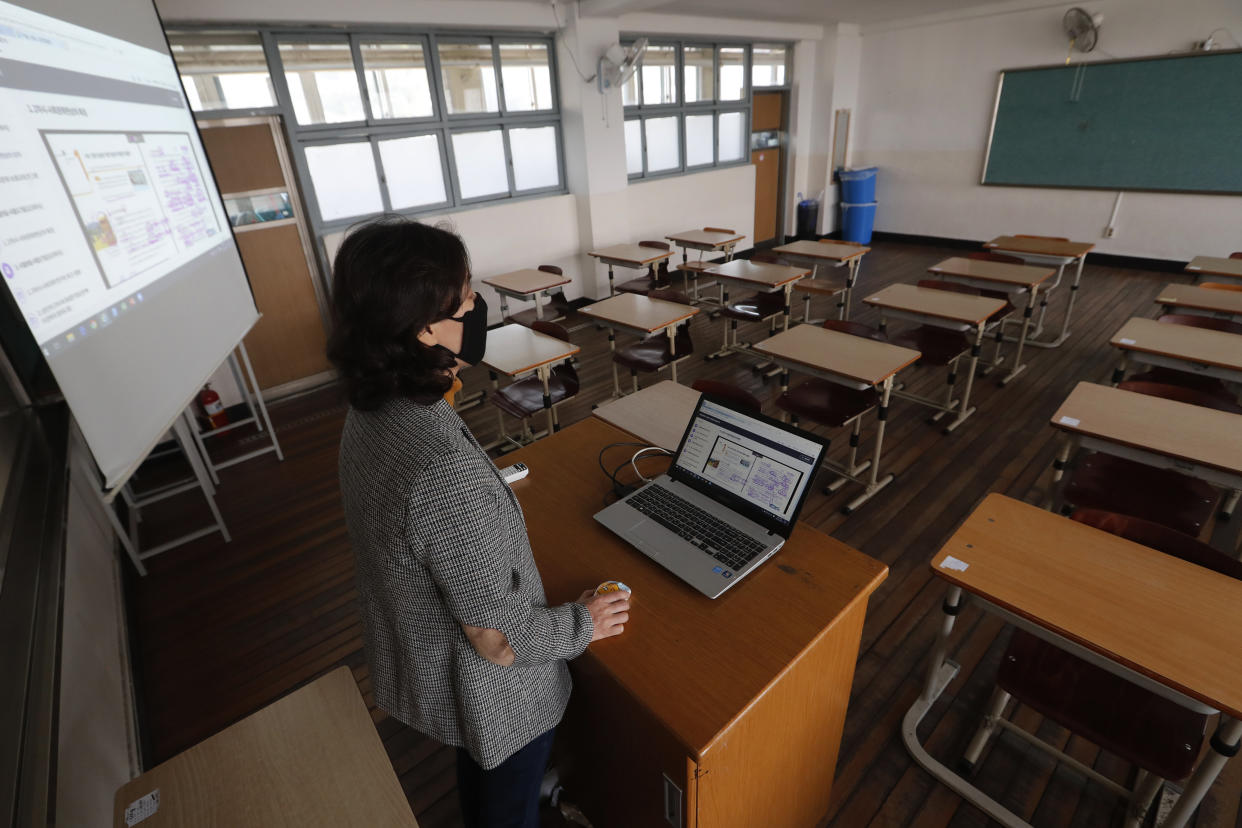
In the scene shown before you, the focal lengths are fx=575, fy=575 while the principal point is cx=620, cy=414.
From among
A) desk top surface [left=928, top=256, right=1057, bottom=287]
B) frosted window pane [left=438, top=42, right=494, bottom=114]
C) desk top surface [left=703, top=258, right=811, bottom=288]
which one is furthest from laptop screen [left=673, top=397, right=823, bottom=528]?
frosted window pane [left=438, top=42, right=494, bottom=114]

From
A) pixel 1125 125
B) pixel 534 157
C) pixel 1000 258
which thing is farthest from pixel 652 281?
pixel 1125 125

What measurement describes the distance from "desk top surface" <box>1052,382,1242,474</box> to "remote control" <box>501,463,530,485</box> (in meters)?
2.05

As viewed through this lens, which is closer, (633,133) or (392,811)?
(392,811)

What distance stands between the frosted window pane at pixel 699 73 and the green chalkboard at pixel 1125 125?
373 cm

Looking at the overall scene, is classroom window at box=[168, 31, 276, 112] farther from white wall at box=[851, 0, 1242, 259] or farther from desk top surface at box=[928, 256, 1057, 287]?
white wall at box=[851, 0, 1242, 259]

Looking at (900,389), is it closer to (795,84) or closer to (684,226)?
(684,226)

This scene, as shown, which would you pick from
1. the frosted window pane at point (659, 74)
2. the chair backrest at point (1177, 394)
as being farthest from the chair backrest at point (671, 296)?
the frosted window pane at point (659, 74)

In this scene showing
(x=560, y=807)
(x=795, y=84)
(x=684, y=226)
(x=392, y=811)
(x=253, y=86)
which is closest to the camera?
(x=392, y=811)

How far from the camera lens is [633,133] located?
7027mm

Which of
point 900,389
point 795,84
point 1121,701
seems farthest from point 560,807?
point 795,84

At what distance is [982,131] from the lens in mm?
7812

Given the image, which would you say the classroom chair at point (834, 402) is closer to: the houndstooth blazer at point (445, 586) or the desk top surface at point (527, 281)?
the houndstooth blazer at point (445, 586)

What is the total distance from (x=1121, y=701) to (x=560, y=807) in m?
1.59

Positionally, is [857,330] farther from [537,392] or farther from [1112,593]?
[1112,593]
